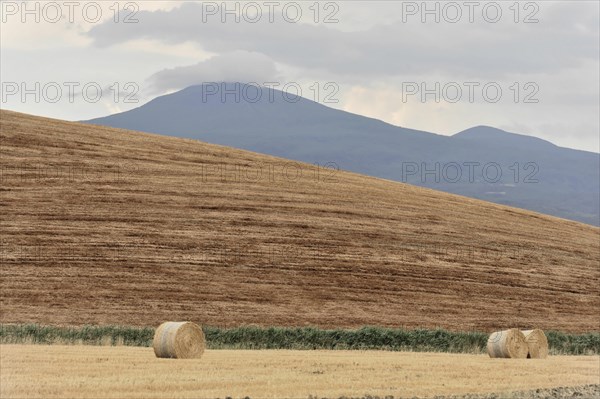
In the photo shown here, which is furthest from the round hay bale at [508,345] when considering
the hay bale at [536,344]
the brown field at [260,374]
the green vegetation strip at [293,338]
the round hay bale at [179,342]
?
the round hay bale at [179,342]

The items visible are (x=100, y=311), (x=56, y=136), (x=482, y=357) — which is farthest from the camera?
(x=56, y=136)

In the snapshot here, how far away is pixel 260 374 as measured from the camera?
78.2 ft

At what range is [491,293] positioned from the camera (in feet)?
158

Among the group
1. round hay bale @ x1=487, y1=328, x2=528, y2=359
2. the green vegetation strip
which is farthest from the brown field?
the green vegetation strip

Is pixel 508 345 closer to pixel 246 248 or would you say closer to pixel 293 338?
pixel 293 338

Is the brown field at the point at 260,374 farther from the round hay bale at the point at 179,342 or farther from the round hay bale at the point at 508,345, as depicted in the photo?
the round hay bale at the point at 508,345

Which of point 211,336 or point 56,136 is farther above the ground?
point 56,136

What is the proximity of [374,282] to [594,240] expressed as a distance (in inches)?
959

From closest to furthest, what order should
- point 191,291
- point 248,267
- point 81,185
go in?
point 191,291, point 248,267, point 81,185

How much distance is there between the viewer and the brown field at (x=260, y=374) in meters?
20.7

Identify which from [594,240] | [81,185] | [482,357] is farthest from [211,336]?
[594,240]

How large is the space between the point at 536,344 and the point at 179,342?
1292 centimetres

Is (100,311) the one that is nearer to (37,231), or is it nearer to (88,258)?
(88,258)

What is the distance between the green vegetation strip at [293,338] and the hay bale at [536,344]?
2.96 m
